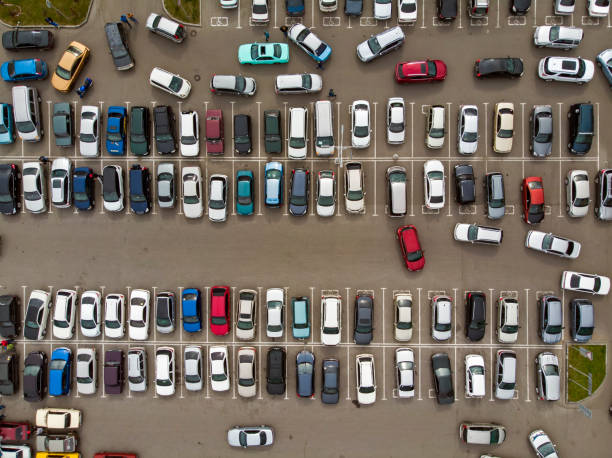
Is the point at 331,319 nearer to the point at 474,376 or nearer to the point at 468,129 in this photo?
the point at 474,376

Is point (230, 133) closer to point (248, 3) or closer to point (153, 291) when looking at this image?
point (248, 3)

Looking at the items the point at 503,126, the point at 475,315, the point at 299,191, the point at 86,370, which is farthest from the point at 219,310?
the point at 503,126

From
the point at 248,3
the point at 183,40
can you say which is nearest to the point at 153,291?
the point at 183,40

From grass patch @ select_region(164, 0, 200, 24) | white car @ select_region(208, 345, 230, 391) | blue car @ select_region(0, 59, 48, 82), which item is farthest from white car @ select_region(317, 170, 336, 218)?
blue car @ select_region(0, 59, 48, 82)

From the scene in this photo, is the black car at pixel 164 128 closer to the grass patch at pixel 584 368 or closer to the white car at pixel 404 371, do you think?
the white car at pixel 404 371

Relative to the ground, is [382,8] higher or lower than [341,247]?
higher

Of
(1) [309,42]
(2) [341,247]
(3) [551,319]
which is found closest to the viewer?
(1) [309,42]

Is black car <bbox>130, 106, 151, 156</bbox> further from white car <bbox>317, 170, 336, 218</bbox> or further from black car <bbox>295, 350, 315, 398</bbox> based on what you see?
black car <bbox>295, 350, 315, 398</bbox>
